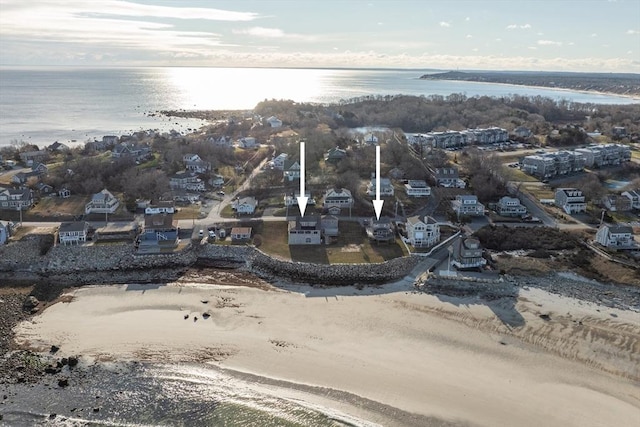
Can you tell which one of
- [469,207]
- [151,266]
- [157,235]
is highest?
[469,207]

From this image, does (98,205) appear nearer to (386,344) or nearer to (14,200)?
(14,200)

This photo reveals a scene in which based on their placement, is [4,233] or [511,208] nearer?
[4,233]

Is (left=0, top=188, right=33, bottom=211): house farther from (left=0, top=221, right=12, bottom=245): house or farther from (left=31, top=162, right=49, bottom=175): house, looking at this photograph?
(left=31, top=162, right=49, bottom=175): house

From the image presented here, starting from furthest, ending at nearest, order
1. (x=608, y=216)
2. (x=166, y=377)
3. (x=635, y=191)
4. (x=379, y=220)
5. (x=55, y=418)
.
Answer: (x=635, y=191) → (x=608, y=216) → (x=379, y=220) → (x=166, y=377) → (x=55, y=418)

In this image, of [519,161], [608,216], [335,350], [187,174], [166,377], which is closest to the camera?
[166,377]

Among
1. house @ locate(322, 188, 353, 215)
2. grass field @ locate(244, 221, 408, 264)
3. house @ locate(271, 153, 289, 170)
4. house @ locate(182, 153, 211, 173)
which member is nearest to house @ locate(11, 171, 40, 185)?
house @ locate(182, 153, 211, 173)

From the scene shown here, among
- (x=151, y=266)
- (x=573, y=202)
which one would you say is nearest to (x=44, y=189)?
(x=151, y=266)

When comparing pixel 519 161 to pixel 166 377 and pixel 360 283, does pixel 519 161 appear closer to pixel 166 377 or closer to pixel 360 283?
pixel 360 283

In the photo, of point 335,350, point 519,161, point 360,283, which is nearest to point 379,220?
point 360,283
